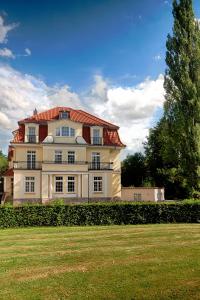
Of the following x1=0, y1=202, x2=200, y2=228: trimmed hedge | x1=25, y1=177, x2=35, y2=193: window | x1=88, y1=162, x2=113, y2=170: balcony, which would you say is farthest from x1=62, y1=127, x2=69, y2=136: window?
x1=0, y1=202, x2=200, y2=228: trimmed hedge

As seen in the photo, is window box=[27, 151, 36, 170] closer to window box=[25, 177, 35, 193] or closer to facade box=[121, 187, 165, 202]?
window box=[25, 177, 35, 193]

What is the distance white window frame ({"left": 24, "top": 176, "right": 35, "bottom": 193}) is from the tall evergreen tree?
15.0 m

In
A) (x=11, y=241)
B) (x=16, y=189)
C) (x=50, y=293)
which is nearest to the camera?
(x=50, y=293)

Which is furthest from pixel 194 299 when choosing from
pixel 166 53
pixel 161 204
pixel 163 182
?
pixel 163 182

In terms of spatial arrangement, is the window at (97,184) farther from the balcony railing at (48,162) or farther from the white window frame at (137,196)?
the white window frame at (137,196)

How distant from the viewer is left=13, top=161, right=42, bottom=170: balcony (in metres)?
35.4

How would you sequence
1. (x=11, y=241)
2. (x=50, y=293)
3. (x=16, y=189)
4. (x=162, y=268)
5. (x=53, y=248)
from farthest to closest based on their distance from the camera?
(x=16, y=189) < (x=11, y=241) < (x=53, y=248) < (x=162, y=268) < (x=50, y=293)

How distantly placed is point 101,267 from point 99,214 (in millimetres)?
10270

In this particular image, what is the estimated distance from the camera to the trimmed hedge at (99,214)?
59.0 feet

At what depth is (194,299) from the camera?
6.14 m

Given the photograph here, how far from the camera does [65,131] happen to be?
1425 inches

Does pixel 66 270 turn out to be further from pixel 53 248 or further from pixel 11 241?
pixel 11 241

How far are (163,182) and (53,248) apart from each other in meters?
34.3

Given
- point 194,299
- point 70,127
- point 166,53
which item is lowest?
point 194,299
